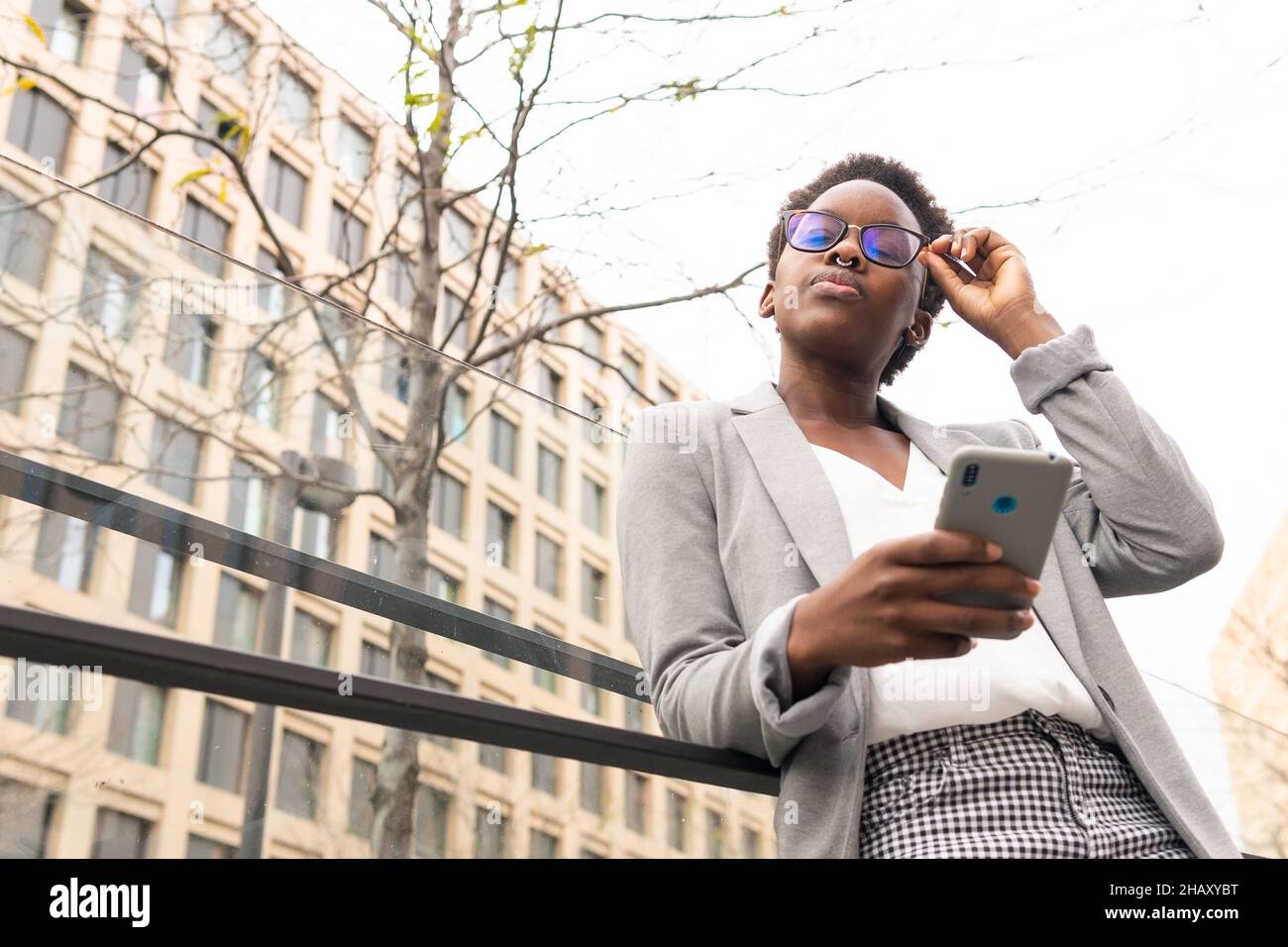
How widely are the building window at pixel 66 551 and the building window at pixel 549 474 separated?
1.10m

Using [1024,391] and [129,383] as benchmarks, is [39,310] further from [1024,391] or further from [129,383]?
[1024,391]

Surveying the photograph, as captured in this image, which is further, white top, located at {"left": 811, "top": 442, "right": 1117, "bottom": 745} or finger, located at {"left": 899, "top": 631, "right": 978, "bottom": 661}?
white top, located at {"left": 811, "top": 442, "right": 1117, "bottom": 745}

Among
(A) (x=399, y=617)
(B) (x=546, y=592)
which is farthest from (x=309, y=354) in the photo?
(B) (x=546, y=592)

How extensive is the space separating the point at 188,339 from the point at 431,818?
160cm

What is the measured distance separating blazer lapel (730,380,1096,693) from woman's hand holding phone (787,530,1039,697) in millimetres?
394

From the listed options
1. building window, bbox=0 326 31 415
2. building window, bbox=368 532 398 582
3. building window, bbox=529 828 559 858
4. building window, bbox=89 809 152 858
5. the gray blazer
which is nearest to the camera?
the gray blazer

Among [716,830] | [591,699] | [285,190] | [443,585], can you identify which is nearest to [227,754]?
[443,585]

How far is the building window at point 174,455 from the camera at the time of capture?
2.99 m

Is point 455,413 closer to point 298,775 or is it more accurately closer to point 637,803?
point 637,803

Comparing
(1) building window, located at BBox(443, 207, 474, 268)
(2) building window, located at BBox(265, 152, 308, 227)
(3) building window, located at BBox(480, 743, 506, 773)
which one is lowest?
(3) building window, located at BBox(480, 743, 506, 773)

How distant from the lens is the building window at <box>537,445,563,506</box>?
11.6ft

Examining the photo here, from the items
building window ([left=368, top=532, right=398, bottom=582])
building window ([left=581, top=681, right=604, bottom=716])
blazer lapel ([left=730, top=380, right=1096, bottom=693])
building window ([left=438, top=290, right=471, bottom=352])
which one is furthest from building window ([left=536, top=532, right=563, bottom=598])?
building window ([left=438, top=290, right=471, bottom=352])

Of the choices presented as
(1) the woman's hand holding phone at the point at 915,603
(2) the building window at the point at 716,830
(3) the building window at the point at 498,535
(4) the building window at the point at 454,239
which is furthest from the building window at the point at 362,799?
(4) the building window at the point at 454,239

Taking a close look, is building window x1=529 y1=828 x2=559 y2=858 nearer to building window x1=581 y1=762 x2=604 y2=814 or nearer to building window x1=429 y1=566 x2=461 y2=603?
building window x1=581 y1=762 x2=604 y2=814
